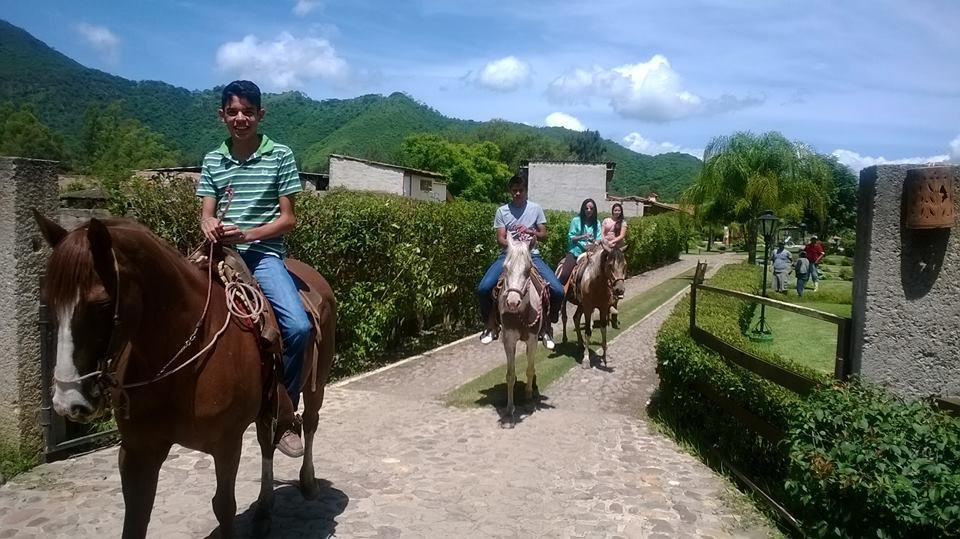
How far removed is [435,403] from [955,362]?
20.0 feet

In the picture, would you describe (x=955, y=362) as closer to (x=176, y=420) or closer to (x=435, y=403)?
(x=176, y=420)

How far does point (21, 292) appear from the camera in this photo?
5.87 meters

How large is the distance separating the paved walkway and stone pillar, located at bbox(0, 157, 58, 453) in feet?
1.79

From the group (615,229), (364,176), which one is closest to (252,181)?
(615,229)

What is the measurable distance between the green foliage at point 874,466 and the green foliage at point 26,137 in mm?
72948

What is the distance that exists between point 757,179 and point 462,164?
58.9 meters

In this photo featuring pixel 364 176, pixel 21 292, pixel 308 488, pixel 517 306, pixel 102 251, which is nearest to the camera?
pixel 102 251

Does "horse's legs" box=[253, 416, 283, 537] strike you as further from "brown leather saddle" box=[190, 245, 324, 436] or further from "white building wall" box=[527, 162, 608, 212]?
"white building wall" box=[527, 162, 608, 212]

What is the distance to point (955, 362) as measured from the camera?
4137mm

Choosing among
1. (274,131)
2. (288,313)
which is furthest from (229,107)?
(274,131)

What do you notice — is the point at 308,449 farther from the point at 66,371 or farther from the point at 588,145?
the point at 588,145

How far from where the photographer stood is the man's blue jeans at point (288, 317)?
420 cm

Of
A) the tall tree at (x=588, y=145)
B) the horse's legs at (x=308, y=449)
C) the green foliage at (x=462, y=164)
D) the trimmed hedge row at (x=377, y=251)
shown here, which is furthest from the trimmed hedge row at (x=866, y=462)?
the tall tree at (x=588, y=145)

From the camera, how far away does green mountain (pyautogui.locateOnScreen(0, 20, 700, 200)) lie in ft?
337
